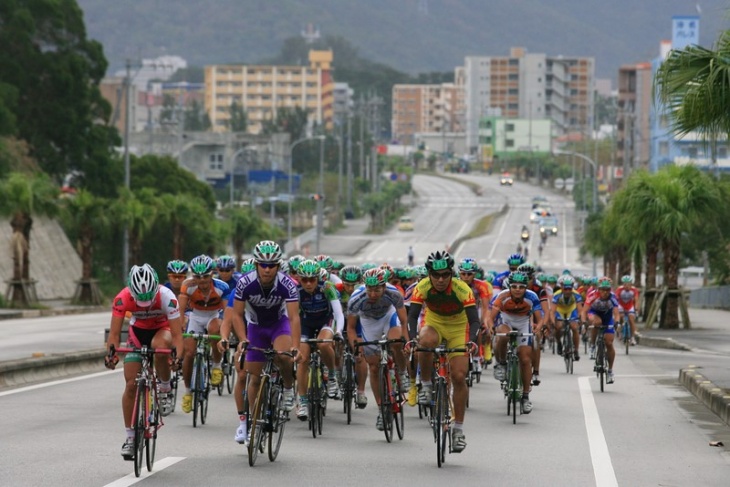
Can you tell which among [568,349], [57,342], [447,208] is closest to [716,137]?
[568,349]

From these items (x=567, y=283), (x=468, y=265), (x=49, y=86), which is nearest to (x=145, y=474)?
(x=468, y=265)

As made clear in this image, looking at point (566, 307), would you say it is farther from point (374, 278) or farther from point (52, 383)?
point (374, 278)

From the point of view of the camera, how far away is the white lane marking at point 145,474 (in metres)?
12.2

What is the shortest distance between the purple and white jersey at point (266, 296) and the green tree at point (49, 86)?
187 ft

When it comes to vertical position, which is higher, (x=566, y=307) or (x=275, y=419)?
(x=275, y=419)

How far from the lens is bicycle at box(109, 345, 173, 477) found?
12578 millimetres

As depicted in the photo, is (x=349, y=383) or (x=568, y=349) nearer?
(x=349, y=383)

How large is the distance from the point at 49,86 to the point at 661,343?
136 feet

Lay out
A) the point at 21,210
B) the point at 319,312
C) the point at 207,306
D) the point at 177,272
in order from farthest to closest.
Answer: the point at 21,210 < the point at 207,306 < the point at 177,272 < the point at 319,312

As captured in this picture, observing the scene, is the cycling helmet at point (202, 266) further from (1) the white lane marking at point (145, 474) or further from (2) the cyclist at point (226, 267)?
Answer: (1) the white lane marking at point (145, 474)

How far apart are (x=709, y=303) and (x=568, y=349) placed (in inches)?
1609

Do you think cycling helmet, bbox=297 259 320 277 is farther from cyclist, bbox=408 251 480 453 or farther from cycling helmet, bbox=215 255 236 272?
cycling helmet, bbox=215 255 236 272

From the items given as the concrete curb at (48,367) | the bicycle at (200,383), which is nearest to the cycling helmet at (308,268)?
the bicycle at (200,383)

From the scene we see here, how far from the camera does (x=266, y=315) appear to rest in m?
14.1
